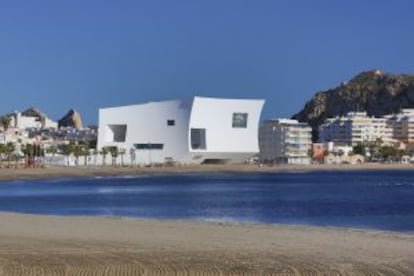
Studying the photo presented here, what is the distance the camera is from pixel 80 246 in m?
14.0

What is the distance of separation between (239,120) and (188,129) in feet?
26.8

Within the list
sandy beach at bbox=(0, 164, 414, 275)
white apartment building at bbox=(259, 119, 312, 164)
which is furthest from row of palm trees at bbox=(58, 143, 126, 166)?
sandy beach at bbox=(0, 164, 414, 275)

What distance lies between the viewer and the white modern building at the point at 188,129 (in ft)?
392

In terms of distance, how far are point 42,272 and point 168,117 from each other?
111 metres

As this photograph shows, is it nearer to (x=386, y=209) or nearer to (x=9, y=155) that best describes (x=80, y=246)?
(x=386, y=209)

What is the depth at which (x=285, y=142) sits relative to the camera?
166 m

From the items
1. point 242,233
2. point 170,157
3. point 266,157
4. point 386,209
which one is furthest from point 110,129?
point 242,233

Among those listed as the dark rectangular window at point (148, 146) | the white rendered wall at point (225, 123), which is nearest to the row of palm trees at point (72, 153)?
the dark rectangular window at point (148, 146)

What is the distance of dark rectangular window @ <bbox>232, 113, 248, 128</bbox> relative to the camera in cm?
12225

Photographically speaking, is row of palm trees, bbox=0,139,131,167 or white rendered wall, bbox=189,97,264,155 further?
row of palm trees, bbox=0,139,131,167

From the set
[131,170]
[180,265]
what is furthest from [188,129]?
[180,265]

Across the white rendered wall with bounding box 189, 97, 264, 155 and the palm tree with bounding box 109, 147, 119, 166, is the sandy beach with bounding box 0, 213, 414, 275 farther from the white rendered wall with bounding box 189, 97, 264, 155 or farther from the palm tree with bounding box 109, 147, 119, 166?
the palm tree with bounding box 109, 147, 119, 166

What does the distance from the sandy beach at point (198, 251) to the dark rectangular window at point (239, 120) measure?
103 metres

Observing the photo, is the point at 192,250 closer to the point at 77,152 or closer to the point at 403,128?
the point at 77,152
